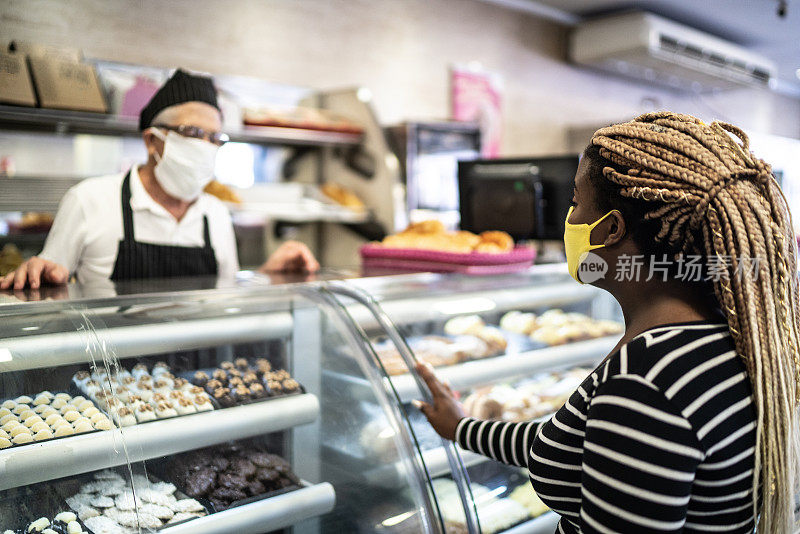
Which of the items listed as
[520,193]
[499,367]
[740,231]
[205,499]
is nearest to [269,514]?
[205,499]

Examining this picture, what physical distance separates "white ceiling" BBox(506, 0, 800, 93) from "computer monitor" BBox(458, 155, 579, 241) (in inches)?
171

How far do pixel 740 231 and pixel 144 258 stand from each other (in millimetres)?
1891

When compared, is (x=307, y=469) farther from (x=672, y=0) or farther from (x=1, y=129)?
(x=672, y=0)

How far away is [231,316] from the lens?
1.57 metres

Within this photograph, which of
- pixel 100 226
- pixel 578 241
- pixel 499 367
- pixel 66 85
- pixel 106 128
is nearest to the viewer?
pixel 578 241

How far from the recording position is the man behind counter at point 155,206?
221cm

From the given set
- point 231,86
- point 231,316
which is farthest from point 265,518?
point 231,86

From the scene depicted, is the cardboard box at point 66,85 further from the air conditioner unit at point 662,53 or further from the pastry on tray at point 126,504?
the air conditioner unit at point 662,53

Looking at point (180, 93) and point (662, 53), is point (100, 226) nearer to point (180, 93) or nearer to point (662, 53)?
Result: point (180, 93)

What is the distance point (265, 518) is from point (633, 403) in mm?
819

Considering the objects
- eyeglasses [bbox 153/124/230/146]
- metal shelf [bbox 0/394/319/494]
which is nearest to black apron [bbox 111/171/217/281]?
eyeglasses [bbox 153/124/230/146]

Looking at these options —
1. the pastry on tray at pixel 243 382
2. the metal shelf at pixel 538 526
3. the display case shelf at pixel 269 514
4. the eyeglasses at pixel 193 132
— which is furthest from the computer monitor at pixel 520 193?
the display case shelf at pixel 269 514

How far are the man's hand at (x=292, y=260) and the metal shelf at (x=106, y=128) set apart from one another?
73.3 inches

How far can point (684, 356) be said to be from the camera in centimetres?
90
